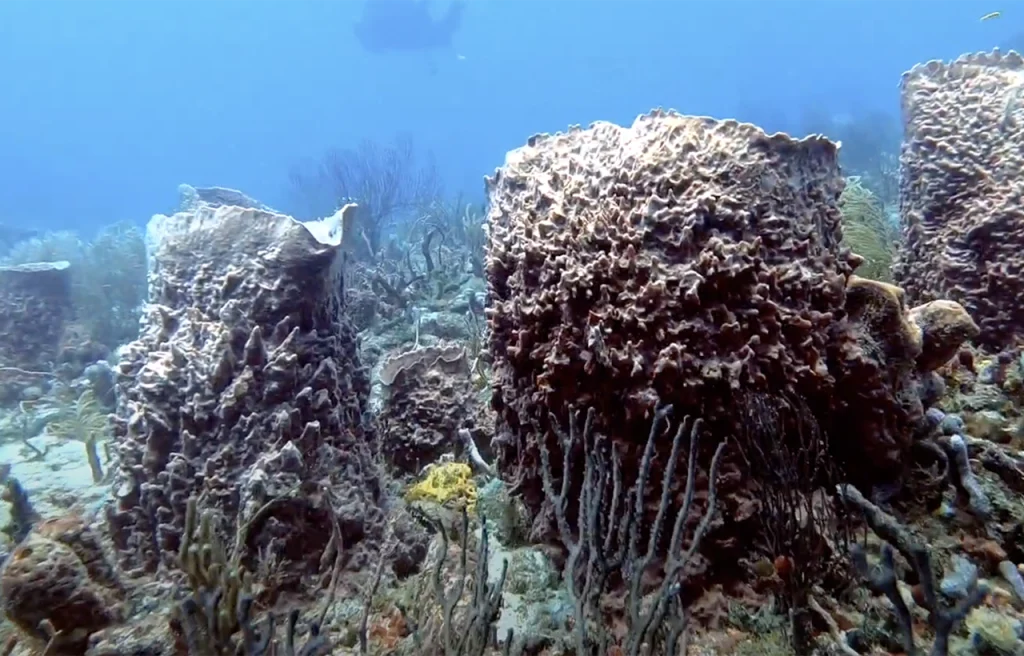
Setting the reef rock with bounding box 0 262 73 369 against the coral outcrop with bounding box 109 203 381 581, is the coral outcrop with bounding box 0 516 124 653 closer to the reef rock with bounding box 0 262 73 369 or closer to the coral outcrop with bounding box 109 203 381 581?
the coral outcrop with bounding box 109 203 381 581

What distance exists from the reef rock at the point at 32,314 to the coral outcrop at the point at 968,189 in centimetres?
1078

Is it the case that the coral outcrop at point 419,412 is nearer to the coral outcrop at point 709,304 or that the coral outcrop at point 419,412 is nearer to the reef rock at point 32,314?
the coral outcrop at point 709,304

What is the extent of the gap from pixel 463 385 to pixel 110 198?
3677 inches

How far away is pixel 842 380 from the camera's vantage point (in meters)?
2.98

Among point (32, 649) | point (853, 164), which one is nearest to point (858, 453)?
point (32, 649)

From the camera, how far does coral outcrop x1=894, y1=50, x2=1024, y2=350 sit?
14.1ft

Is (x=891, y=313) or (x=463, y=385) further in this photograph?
(x=463, y=385)

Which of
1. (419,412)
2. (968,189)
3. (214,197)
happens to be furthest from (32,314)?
(968,189)

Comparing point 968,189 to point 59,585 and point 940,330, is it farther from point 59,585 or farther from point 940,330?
point 59,585

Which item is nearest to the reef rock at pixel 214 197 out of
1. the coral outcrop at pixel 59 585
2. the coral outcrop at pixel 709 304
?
the coral outcrop at pixel 59 585

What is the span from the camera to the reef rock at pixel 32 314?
939 cm

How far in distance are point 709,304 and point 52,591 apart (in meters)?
3.06

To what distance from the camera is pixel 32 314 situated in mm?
9703

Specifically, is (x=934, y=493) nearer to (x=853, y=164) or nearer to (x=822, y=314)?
(x=822, y=314)
